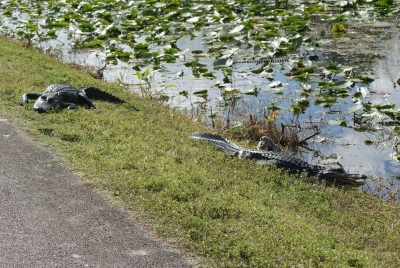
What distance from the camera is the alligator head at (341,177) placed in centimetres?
634

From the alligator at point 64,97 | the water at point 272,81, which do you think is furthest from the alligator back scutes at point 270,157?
the alligator at point 64,97

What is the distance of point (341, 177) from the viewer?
638 cm

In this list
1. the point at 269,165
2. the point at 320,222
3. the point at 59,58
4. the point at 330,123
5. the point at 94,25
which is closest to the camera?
the point at 320,222

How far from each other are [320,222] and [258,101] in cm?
403

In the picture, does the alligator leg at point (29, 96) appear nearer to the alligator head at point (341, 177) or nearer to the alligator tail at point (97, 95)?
the alligator tail at point (97, 95)

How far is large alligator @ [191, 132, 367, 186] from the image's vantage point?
6.38 m

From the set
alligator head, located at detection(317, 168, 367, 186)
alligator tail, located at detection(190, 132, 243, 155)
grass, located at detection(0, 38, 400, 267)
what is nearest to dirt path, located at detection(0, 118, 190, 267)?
grass, located at detection(0, 38, 400, 267)

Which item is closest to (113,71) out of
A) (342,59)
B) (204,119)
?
(204,119)

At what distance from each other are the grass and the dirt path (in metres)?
0.15

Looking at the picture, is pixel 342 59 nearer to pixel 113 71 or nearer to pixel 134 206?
pixel 113 71

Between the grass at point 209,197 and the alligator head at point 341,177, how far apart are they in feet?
0.86

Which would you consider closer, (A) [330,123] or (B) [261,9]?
(A) [330,123]

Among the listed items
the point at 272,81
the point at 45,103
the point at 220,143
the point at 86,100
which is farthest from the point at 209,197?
the point at 272,81

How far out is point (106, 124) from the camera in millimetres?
6871
